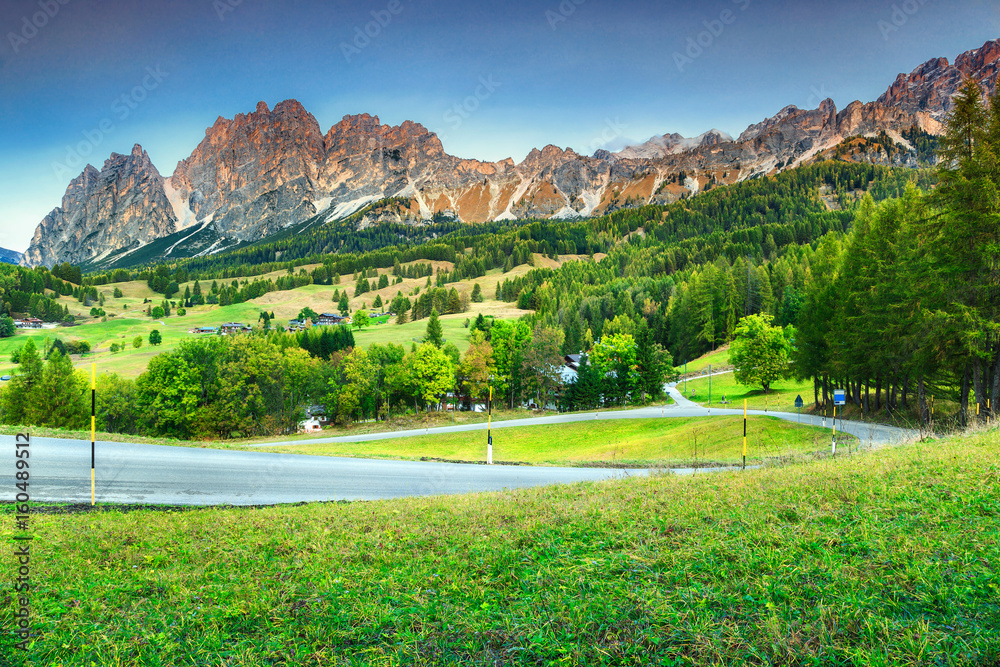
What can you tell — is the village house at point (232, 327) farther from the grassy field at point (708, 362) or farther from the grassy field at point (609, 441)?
the grassy field at point (609, 441)

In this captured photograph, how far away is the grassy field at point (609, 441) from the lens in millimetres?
28922

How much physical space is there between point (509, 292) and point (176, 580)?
174075 millimetres

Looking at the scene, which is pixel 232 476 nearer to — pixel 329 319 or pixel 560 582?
pixel 560 582

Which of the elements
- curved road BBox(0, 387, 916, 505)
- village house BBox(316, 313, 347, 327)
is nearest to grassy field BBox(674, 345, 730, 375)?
curved road BBox(0, 387, 916, 505)

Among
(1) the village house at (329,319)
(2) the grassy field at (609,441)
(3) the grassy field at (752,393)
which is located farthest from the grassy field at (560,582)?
(1) the village house at (329,319)

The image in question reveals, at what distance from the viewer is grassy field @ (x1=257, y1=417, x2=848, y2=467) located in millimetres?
28922

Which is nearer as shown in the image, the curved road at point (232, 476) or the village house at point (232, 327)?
the curved road at point (232, 476)

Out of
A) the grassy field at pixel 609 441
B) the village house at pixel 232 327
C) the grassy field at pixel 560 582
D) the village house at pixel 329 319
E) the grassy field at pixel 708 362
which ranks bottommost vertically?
the grassy field at pixel 609 441

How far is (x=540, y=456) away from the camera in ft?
113

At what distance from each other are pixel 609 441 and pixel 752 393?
28.3 meters

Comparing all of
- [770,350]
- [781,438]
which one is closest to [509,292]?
[770,350]

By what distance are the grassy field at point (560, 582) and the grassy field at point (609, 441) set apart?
65.0 ft

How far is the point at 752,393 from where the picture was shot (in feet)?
192

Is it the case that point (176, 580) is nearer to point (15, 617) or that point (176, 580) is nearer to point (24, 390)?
point (15, 617)
